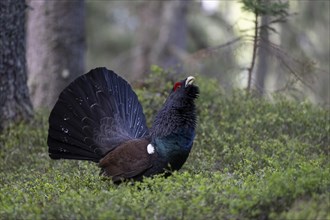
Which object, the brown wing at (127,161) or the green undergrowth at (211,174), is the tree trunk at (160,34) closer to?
the green undergrowth at (211,174)

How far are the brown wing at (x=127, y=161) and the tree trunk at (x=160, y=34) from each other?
11.6 meters

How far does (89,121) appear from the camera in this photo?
23.9 feet

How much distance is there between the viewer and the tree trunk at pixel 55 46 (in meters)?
11.7

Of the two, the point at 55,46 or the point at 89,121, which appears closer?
the point at 89,121

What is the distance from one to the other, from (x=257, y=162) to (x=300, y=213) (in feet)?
8.03

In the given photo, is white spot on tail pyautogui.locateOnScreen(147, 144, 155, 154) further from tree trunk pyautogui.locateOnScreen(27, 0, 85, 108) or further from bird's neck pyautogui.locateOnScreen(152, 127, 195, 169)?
tree trunk pyautogui.locateOnScreen(27, 0, 85, 108)

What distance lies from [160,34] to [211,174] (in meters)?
13.7

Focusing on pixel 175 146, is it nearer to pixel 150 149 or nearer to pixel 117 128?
pixel 150 149

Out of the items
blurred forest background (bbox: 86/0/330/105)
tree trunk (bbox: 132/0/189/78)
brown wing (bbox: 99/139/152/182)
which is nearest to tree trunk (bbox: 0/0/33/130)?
brown wing (bbox: 99/139/152/182)

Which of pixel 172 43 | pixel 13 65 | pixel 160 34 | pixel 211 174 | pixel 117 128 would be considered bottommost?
pixel 211 174

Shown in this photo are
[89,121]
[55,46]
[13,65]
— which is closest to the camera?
[89,121]

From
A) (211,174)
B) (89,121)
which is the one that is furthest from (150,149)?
(89,121)

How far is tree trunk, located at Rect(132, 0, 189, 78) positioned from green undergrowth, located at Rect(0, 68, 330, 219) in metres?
9.05

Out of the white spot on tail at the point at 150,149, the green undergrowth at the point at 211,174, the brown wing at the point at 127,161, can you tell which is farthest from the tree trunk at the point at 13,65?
the white spot on tail at the point at 150,149
